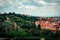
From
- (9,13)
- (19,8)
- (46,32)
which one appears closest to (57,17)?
(46,32)

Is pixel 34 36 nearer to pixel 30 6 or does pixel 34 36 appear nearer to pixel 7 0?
pixel 30 6

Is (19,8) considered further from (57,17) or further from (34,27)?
(57,17)

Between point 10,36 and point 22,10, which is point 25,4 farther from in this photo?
point 10,36

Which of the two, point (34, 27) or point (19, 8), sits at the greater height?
point (19, 8)

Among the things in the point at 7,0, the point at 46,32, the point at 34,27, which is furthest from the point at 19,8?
the point at 46,32

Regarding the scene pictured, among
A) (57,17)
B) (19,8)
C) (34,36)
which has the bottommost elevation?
(34,36)

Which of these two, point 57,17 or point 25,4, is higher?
point 25,4

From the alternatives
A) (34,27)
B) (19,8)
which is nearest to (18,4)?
(19,8)
